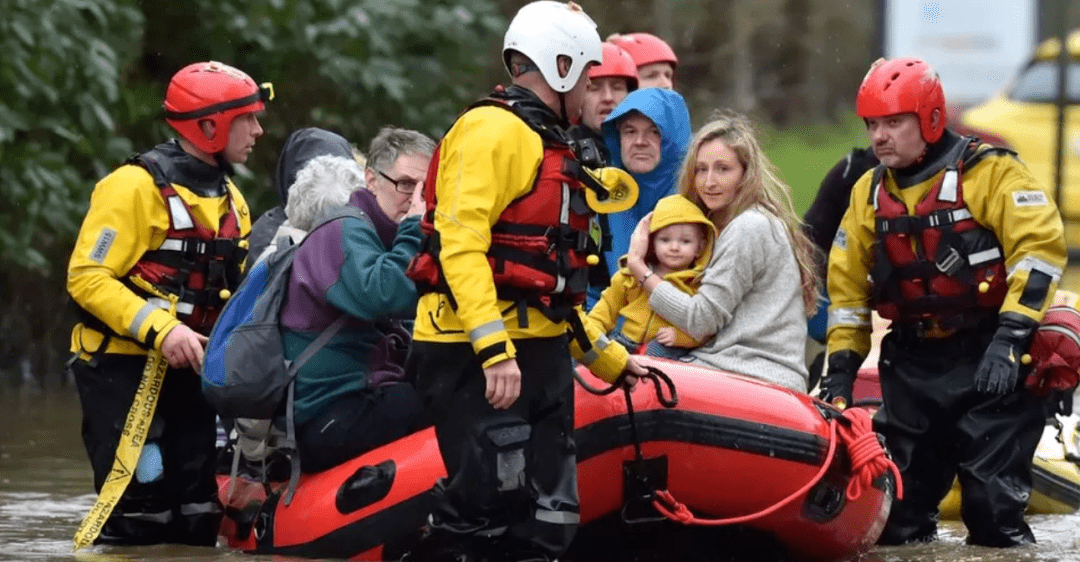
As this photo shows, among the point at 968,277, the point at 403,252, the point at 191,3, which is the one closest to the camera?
the point at 403,252

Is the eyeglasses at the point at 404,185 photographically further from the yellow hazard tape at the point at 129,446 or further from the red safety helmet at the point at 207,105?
the yellow hazard tape at the point at 129,446

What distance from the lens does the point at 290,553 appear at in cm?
754

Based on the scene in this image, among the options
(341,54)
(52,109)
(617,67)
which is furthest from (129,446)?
(341,54)

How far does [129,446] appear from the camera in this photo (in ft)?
25.9

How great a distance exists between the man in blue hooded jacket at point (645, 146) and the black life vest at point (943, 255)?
124 cm

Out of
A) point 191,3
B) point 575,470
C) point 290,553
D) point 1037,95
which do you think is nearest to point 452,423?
point 575,470

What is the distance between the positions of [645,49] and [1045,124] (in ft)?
28.9

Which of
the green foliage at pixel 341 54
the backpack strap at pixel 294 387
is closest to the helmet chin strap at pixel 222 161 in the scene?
the backpack strap at pixel 294 387

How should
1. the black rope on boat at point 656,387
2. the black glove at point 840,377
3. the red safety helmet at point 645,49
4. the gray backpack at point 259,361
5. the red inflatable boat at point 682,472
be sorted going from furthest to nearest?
the red safety helmet at point 645,49 < the black glove at point 840,377 < the gray backpack at point 259,361 < the red inflatable boat at point 682,472 < the black rope on boat at point 656,387

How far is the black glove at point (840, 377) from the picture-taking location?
821 cm

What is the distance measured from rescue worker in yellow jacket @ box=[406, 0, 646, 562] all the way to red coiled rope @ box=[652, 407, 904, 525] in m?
0.51

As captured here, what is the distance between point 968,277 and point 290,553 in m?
2.57

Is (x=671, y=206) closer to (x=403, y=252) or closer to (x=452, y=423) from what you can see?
(x=403, y=252)

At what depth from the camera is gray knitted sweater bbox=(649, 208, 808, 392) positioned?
311 inches
